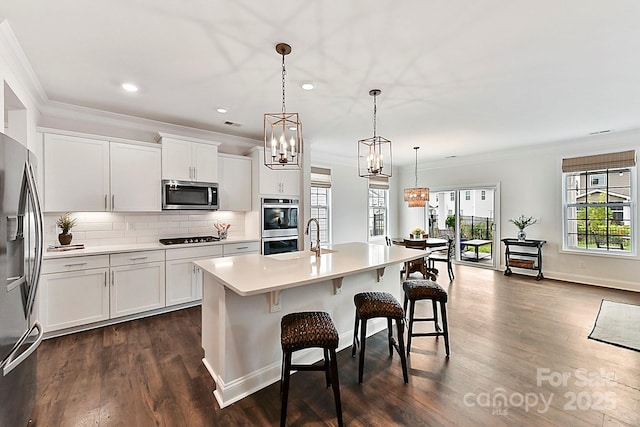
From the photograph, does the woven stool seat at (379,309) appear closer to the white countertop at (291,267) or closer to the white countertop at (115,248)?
the white countertop at (291,267)

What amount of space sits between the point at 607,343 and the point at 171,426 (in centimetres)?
398

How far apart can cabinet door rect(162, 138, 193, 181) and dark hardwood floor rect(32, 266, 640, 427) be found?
194cm

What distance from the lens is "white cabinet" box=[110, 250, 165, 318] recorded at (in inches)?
134

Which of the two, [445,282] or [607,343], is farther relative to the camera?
[445,282]

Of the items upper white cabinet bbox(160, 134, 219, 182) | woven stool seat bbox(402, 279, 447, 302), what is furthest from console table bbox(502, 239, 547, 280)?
upper white cabinet bbox(160, 134, 219, 182)

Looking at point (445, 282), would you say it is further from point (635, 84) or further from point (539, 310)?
point (635, 84)

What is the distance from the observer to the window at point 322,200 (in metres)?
6.37

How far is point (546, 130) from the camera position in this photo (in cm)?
462

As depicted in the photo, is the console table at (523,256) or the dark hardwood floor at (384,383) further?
the console table at (523,256)

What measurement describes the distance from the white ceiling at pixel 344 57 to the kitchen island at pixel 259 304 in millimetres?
1746

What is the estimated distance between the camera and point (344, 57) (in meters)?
2.44

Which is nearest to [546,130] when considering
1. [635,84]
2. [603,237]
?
[635,84]

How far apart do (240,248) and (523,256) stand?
5614mm

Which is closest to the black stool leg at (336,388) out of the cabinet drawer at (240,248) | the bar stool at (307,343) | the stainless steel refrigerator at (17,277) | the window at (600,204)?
the bar stool at (307,343)
